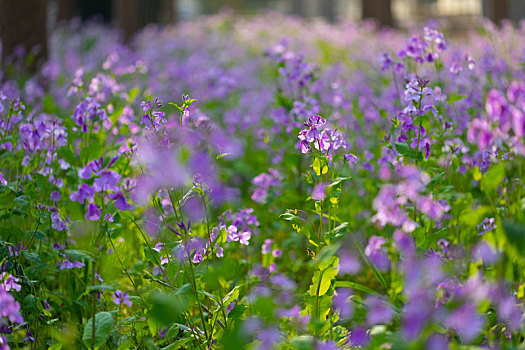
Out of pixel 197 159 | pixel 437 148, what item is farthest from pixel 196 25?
pixel 197 159

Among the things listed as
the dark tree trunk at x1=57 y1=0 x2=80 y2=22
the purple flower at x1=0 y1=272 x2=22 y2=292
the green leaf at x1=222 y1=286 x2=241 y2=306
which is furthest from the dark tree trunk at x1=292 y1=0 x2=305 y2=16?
the purple flower at x1=0 y1=272 x2=22 y2=292

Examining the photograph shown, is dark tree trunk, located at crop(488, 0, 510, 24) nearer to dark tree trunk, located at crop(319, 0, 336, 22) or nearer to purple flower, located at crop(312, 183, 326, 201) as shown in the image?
purple flower, located at crop(312, 183, 326, 201)

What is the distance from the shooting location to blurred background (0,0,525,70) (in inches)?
228

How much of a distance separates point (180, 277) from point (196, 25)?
1199cm

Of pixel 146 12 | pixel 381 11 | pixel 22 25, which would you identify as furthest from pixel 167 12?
pixel 22 25

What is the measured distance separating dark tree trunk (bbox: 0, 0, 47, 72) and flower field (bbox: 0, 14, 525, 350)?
2.17 meters

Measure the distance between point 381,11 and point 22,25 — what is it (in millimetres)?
8464

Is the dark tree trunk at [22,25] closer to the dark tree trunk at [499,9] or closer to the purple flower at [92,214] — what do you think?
the purple flower at [92,214]

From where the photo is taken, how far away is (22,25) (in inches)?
228

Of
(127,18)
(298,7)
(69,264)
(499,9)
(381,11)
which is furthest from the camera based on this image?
(298,7)

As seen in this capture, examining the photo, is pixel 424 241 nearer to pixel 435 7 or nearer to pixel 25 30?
pixel 25 30

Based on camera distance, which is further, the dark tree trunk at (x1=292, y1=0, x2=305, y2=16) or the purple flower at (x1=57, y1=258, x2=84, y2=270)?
the dark tree trunk at (x1=292, y1=0, x2=305, y2=16)

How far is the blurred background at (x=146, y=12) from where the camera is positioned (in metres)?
5.79

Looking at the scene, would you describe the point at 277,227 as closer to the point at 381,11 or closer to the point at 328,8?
the point at 381,11
